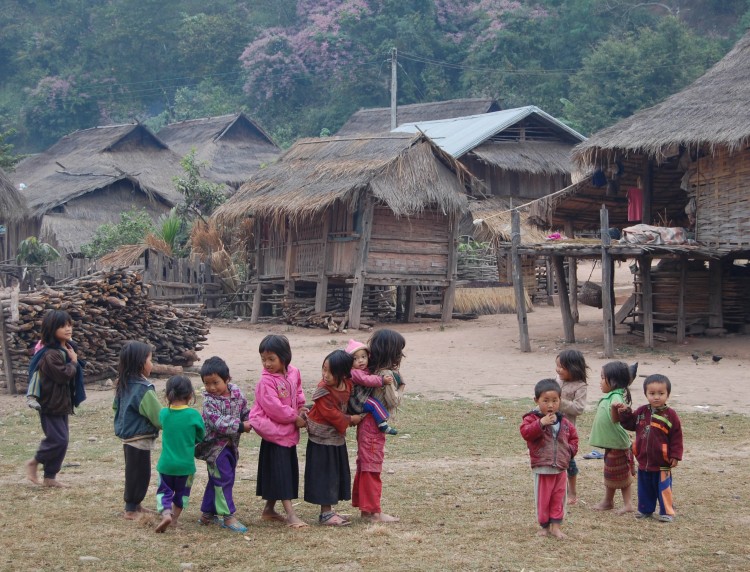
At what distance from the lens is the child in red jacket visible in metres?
6.58

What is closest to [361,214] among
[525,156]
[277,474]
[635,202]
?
[635,202]

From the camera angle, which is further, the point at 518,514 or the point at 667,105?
the point at 667,105

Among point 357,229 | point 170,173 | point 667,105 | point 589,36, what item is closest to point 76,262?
point 357,229

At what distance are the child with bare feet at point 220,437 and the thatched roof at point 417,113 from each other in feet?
100

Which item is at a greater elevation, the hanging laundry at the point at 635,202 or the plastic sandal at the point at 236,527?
the hanging laundry at the point at 635,202

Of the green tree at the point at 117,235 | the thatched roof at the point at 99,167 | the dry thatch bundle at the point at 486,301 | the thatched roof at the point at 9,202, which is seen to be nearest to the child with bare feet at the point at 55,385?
the dry thatch bundle at the point at 486,301

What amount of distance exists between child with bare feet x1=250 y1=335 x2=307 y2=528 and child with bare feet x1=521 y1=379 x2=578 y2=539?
4.53 ft

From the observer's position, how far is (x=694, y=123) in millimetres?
17609

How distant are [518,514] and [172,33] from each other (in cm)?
4579

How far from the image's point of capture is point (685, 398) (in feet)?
41.4

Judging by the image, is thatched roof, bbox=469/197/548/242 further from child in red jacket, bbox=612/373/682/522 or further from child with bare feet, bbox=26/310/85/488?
child in red jacket, bbox=612/373/682/522

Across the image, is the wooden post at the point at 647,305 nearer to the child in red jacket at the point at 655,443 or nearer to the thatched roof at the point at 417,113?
the child in red jacket at the point at 655,443

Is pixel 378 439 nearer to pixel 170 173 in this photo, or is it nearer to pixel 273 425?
pixel 273 425

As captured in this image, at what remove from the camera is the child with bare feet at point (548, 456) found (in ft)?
20.1
